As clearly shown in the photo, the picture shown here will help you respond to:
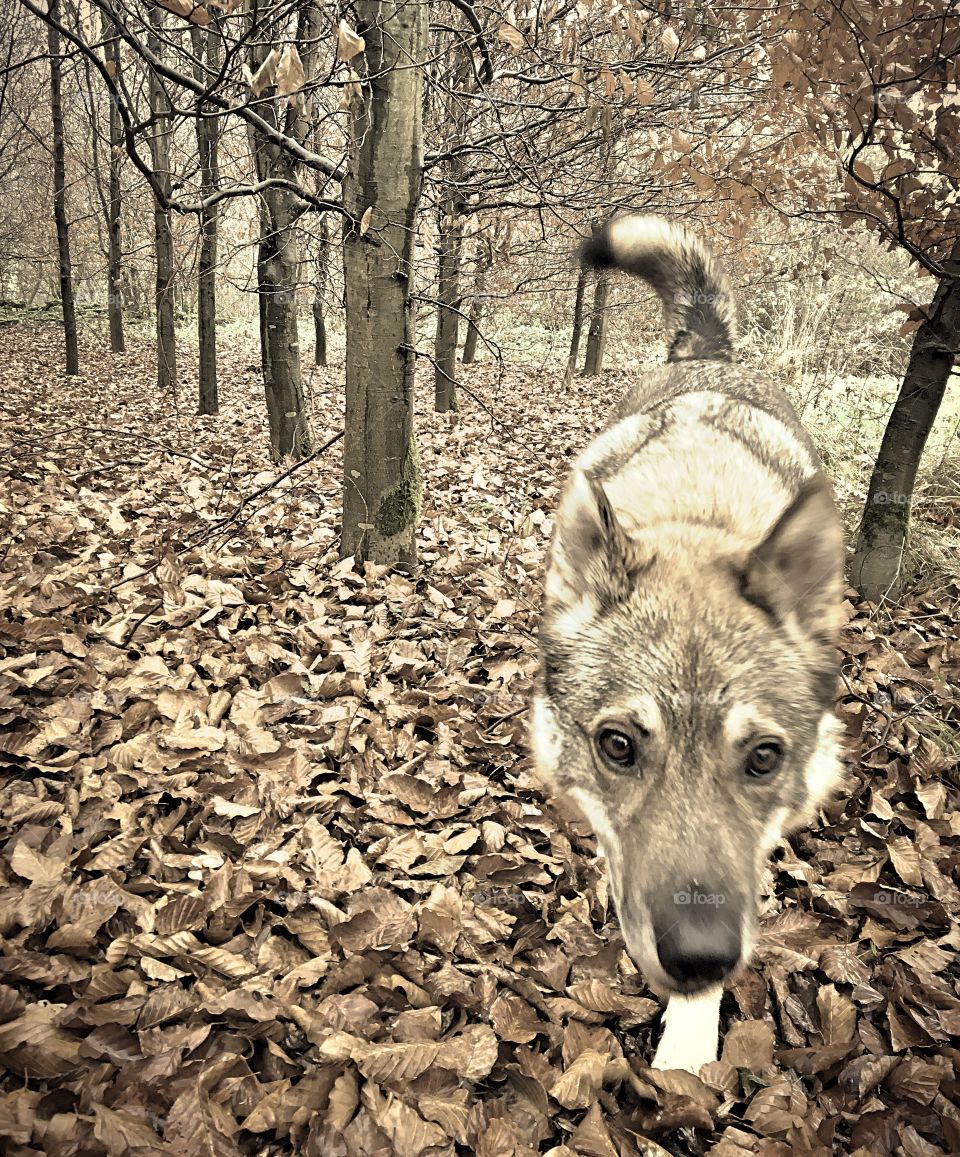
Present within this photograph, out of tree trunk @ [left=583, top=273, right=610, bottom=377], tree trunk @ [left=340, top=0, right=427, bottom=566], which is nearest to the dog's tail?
tree trunk @ [left=340, top=0, right=427, bottom=566]

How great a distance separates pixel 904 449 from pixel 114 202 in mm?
13241

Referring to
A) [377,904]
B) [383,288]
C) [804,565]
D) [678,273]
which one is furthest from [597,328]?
[377,904]

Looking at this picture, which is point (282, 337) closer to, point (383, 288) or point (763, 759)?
point (383, 288)

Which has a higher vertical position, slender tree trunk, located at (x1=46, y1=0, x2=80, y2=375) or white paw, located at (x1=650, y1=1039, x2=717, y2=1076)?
slender tree trunk, located at (x1=46, y1=0, x2=80, y2=375)

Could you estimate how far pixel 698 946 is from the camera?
70.6 inches

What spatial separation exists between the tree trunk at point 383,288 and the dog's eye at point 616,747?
3.05 m

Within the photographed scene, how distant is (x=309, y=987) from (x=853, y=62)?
547cm

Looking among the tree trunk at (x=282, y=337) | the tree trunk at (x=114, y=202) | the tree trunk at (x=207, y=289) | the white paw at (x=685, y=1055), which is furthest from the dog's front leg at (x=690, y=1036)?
the tree trunk at (x=207, y=289)

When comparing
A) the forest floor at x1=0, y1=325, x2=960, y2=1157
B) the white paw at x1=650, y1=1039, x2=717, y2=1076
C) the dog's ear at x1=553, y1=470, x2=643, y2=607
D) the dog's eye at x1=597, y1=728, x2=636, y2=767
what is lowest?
the white paw at x1=650, y1=1039, x2=717, y2=1076

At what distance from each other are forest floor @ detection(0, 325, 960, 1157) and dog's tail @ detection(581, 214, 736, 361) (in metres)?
2.45

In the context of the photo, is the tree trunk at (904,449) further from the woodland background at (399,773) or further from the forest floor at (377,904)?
the forest floor at (377,904)

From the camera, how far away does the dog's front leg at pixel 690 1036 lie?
2.24m

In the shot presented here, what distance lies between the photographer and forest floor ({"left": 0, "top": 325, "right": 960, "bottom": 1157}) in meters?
2.01

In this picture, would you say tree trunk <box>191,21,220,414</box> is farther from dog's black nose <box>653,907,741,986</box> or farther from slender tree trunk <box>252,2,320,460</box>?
dog's black nose <box>653,907,741,986</box>
